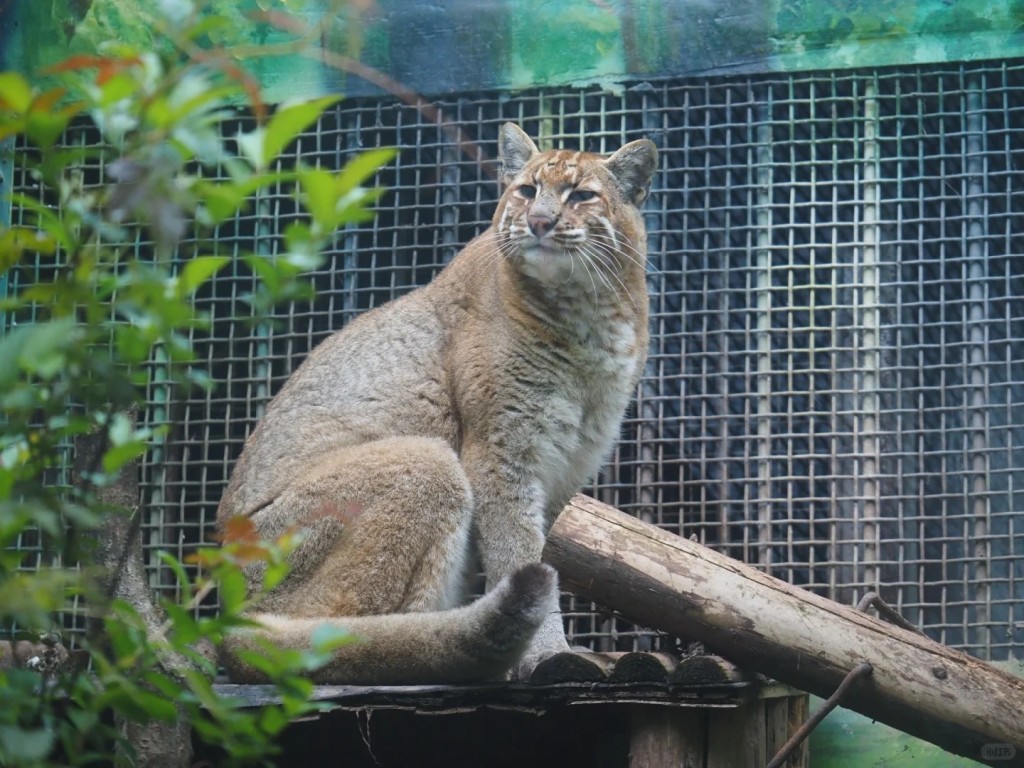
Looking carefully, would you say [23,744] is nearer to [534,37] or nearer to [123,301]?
[123,301]

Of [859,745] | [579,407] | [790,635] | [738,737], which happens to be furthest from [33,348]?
[859,745]

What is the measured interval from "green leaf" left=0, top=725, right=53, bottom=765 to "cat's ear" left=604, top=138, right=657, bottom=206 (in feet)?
15.9

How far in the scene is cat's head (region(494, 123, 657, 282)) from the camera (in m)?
5.94

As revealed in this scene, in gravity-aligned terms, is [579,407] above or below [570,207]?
below

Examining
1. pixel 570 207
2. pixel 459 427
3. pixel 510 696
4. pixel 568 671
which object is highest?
pixel 570 207

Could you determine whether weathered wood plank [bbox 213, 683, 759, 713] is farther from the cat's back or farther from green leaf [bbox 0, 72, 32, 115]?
green leaf [bbox 0, 72, 32, 115]

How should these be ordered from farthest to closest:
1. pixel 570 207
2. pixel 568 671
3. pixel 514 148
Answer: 1. pixel 514 148
2. pixel 570 207
3. pixel 568 671

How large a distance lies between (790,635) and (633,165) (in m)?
2.70

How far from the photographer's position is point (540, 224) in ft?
19.3

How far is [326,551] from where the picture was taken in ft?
16.4

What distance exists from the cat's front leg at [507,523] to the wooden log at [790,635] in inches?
19.4

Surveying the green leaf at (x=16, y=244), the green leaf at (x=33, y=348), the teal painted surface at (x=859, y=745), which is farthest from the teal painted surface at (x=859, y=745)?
the green leaf at (x=33, y=348)

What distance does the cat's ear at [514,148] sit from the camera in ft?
21.0

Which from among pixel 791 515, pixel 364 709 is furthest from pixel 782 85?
pixel 364 709
